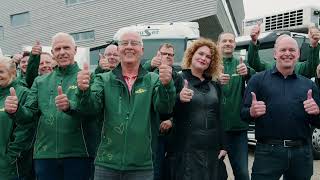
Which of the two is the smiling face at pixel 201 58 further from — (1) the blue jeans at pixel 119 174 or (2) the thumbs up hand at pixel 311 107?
(1) the blue jeans at pixel 119 174

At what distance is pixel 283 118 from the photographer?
406 centimetres

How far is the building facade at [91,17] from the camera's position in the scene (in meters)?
23.5

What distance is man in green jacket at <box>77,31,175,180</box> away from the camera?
338 centimetres

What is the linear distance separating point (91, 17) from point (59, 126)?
78.9 ft

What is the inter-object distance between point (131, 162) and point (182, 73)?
1.20 metres

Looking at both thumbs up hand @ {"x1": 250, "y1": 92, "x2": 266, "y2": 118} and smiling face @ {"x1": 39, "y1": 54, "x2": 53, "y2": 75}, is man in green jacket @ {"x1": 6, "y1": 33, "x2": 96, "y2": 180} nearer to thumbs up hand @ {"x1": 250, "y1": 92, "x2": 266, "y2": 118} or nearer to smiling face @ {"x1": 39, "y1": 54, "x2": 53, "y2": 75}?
smiling face @ {"x1": 39, "y1": 54, "x2": 53, "y2": 75}

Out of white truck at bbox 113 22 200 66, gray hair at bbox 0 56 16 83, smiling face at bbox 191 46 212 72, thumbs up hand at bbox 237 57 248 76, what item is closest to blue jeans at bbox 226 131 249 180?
thumbs up hand at bbox 237 57 248 76

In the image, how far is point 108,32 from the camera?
26266mm

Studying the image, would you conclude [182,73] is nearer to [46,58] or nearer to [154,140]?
[154,140]

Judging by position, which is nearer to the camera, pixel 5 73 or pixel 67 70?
pixel 67 70

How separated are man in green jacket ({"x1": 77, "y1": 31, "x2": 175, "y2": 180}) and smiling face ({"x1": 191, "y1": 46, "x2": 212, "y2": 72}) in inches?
29.0

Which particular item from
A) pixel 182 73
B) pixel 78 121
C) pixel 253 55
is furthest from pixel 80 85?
pixel 253 55

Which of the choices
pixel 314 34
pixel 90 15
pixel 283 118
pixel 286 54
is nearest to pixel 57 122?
pixel 283 118

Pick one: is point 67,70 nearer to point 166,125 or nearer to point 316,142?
point 166,125
